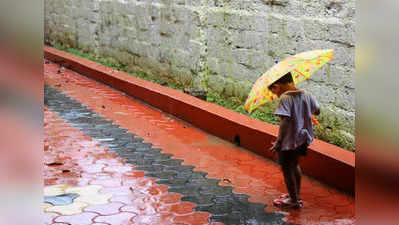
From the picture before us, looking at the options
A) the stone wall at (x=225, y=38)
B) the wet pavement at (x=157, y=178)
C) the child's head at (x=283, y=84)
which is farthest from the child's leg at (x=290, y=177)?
the stone wall at (x=225, y=38)

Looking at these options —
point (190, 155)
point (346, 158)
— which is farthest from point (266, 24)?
point (346, 158)

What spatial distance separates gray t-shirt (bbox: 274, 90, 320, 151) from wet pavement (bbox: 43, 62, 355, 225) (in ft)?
1.81

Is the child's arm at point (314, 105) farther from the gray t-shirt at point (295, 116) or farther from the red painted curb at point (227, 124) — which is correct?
the red painted curb at point (227, 124)

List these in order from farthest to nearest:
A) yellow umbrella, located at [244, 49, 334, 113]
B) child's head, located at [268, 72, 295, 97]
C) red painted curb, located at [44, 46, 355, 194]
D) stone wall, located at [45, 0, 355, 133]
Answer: stone wall, located at [45, 0, 355, 133] → red painted curb, located at [44, 46, 355, 194] → child's head, located at [268, 72, 295, 97] → yellow umbrella, located at [244, 49, 334, 113]

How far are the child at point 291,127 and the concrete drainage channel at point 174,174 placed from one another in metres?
0.31

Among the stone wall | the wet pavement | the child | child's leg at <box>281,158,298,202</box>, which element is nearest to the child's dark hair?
the child

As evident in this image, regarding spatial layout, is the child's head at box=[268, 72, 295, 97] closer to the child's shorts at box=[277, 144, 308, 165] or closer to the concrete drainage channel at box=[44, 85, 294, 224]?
the child's shorts at box=[277, 144, 308, 165]

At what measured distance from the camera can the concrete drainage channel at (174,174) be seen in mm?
4258

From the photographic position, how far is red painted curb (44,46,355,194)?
5.04 m

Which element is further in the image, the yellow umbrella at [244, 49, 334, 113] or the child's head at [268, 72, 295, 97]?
the child's head at [268, 72, 295, 97]

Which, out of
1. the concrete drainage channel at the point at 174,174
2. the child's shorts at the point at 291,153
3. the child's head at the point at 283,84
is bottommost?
the concrete drainage channel at the point at 174,174

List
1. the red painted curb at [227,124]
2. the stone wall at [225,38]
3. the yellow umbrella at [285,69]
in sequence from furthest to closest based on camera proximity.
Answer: the stone wall at [225,38] → the red painted curb at [227,124] → the yellow umbrella at [285,69]

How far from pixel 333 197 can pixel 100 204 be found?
193 centimetres
